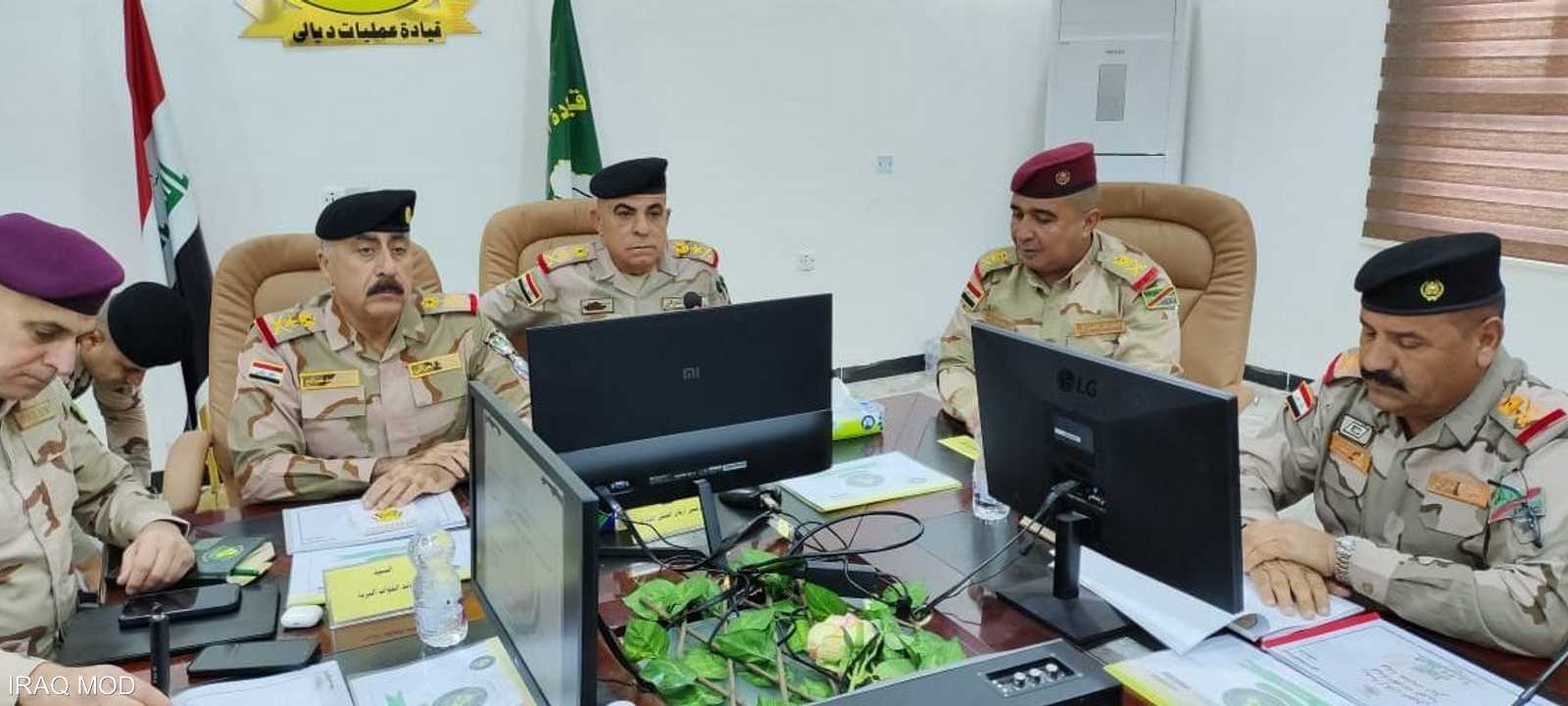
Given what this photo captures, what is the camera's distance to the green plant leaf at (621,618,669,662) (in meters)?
1.23

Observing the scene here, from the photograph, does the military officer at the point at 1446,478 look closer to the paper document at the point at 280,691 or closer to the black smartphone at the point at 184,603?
the paper document at the point at 280,691

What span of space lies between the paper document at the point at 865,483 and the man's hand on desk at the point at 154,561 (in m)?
0.98

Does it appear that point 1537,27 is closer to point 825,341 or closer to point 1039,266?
point 1039,266

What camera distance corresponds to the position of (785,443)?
1.66m

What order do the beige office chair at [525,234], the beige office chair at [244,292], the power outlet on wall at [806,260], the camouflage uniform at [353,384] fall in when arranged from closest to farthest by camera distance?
the camouflage uniform at [353,384]
the beige office chair at [244,292]
the beige office chair at [525,234]
the power outlet on wall at [806,260]

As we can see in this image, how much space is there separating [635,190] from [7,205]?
213 cm

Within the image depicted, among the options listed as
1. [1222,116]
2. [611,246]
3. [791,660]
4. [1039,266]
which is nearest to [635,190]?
[611,246]

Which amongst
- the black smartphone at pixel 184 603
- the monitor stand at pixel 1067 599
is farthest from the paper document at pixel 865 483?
the black smartphone at pixel 184 603

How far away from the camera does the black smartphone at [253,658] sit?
1243 mm

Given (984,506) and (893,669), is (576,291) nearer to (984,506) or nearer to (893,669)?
(984,506)

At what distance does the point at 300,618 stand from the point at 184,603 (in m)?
0.19

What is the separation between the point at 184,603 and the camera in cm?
141

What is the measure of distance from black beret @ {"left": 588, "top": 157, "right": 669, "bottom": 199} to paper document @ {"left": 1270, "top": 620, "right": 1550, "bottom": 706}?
6.58 feet

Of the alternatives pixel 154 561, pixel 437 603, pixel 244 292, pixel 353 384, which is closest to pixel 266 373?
pixel 353 384
